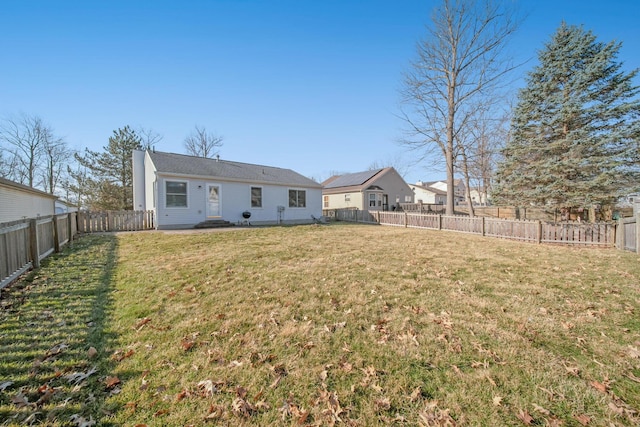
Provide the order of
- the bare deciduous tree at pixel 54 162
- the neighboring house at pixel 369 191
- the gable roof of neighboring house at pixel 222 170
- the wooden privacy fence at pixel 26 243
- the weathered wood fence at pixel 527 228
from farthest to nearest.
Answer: the bare deciduous tree at pixel 54 162 → the neighboring house at pixel 369 191 → the gable roof of neighboring house at pixel 222 170 → the weathered wood fence at pixel 527 228 → the wooden privacy fence at pixel 26 243

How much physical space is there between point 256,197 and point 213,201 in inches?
108

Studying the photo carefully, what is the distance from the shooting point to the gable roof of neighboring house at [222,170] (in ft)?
45.8

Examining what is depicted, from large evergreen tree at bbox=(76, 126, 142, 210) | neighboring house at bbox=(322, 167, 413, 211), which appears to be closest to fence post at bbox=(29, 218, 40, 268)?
neighboring house at bbox=(322, 167, 413, 211)

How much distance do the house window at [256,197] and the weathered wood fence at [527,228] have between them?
31.6 ft

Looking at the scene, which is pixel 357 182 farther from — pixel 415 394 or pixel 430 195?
pixel 430 195

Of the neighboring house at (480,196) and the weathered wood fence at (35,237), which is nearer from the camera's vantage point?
the weathered wood fence at (35,237)

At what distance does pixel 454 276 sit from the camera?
5.52 meters

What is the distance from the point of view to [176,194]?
13562 millimetres

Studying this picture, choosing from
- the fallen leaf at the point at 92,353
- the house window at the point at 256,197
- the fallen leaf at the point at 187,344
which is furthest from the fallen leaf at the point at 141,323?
the house window at the point at 256,197

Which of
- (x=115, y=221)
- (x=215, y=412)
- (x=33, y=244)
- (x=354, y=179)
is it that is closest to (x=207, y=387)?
(x=215, y=412)

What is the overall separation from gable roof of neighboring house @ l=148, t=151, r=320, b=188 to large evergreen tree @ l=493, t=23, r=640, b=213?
42.0 feet

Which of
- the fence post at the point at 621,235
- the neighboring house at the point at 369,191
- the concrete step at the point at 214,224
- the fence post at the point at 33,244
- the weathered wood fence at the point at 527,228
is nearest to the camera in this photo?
the fence post at the point at 33,244

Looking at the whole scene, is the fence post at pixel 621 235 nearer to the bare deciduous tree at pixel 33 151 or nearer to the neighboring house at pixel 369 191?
the neighboring house at pixel 369 191

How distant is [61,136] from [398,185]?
3837cm
